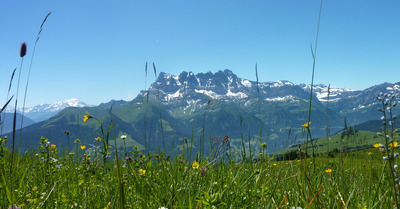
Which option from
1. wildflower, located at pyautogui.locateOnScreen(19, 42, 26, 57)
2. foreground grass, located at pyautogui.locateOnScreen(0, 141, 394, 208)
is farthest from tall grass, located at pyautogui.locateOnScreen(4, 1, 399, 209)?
wildflower, located at pyautogui.locateOnScreen(19, 42, 26, 57)

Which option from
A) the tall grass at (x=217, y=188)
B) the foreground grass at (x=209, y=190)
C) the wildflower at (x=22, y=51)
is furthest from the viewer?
the wildflower at (x=22, y=51)

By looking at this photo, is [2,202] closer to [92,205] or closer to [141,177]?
[92,205]

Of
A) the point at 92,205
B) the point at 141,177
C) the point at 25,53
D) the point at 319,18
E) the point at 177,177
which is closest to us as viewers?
the point at 319,18

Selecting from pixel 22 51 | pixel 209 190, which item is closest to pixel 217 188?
pixel 209 190

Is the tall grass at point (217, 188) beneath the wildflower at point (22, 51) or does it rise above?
beneath

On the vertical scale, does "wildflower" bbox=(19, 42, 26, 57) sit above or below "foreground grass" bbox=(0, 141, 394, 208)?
above

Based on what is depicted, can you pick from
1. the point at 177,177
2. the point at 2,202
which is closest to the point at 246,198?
the point at 177,177

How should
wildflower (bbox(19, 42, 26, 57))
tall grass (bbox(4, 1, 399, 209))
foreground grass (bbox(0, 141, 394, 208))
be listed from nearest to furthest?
1. tall grass (bbox(4, 1, 399, 209))
2. foreground grass (bbox(0, 141, 394, 208))
3. wildflower (bbox(19, 42, 26, 57))

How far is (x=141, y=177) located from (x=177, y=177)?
48 centimetres

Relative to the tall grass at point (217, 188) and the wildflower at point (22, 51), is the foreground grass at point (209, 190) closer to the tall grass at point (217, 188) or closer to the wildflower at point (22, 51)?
the tall grass at point (217, 188)

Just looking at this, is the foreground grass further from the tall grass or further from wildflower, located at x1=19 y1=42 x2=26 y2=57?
wildflower, located at x1=19 y1=42 x2=26 y2=57

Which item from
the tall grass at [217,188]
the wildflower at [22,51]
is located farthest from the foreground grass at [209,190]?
the wildflower at [22,51]

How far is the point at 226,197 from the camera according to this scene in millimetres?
2346

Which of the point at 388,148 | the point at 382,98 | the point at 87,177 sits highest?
the point at 382,98
